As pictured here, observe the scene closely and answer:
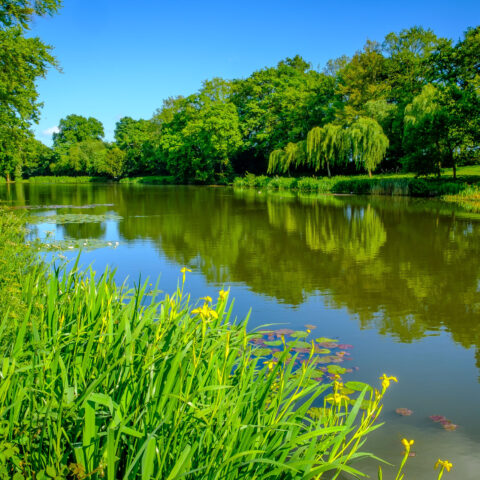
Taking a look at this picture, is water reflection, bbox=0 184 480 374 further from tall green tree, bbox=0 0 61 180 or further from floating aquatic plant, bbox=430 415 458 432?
tall green tree, bbox=0 0 61 180

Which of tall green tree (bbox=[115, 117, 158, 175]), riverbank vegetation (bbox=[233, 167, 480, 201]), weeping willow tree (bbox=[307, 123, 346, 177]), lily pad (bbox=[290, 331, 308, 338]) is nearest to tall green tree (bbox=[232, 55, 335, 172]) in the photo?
weeping willow tree (bbox=[307, 123, 346, 177])

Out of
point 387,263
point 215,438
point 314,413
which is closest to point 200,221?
point 387,263

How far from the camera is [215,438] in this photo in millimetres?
1781

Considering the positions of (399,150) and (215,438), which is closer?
(215,438)

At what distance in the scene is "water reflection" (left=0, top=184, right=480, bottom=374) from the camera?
20.1 feet

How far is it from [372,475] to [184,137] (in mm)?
54184

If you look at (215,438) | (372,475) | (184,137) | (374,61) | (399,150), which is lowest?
(372,475)

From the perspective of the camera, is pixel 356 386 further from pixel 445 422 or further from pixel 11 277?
pixel 11 277

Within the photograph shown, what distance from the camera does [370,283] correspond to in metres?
7.50

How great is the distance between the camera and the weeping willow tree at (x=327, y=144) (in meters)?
31.5

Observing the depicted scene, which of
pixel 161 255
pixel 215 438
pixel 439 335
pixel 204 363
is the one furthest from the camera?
pixel 161 255

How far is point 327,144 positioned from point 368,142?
3.49m

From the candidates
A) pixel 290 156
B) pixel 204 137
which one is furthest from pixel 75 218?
pixel 204 137

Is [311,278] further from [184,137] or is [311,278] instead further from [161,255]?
[184,137]
